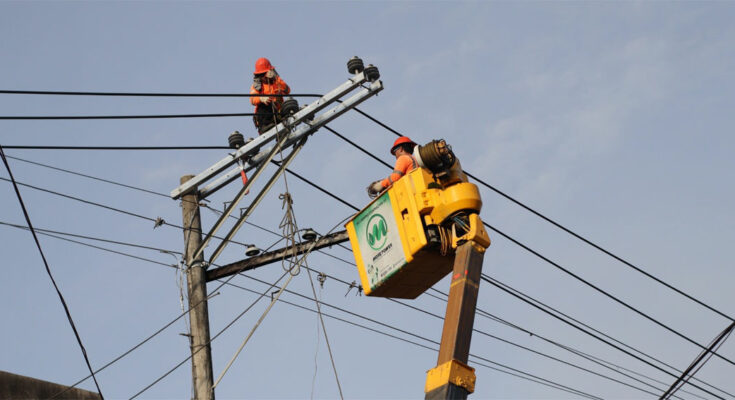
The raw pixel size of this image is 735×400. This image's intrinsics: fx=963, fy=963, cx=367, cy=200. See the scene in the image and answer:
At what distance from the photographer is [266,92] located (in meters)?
12.9

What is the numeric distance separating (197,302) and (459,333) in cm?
483

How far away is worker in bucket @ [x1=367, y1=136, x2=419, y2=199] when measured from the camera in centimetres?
1008

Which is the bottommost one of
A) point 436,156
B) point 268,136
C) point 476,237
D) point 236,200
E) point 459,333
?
point 459,333

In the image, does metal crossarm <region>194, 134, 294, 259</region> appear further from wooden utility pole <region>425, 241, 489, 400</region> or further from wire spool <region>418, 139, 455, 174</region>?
wooden utility pole <region>425, 241, 489, 400</region>

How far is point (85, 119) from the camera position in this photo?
11.0 m

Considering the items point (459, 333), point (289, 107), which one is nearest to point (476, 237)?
point (459, 333)

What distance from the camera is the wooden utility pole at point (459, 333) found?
25.4 feet

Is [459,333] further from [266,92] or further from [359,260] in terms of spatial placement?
[266,92]

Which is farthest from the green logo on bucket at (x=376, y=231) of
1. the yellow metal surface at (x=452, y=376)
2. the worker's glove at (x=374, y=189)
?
the yellow metal surface at (x=452, y=376)

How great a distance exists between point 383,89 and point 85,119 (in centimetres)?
357

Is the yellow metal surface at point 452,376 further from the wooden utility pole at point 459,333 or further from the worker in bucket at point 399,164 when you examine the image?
the worker in bucket at point 399,164

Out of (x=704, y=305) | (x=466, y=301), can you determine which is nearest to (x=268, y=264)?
(x=466, y=301)

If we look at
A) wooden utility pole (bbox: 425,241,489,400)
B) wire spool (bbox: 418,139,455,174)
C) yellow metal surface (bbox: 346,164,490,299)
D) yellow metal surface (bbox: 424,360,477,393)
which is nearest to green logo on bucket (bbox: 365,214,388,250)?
yellow metal surface (bbox: 346,164,490,299)

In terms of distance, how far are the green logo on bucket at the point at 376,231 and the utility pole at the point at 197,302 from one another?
111 inches
